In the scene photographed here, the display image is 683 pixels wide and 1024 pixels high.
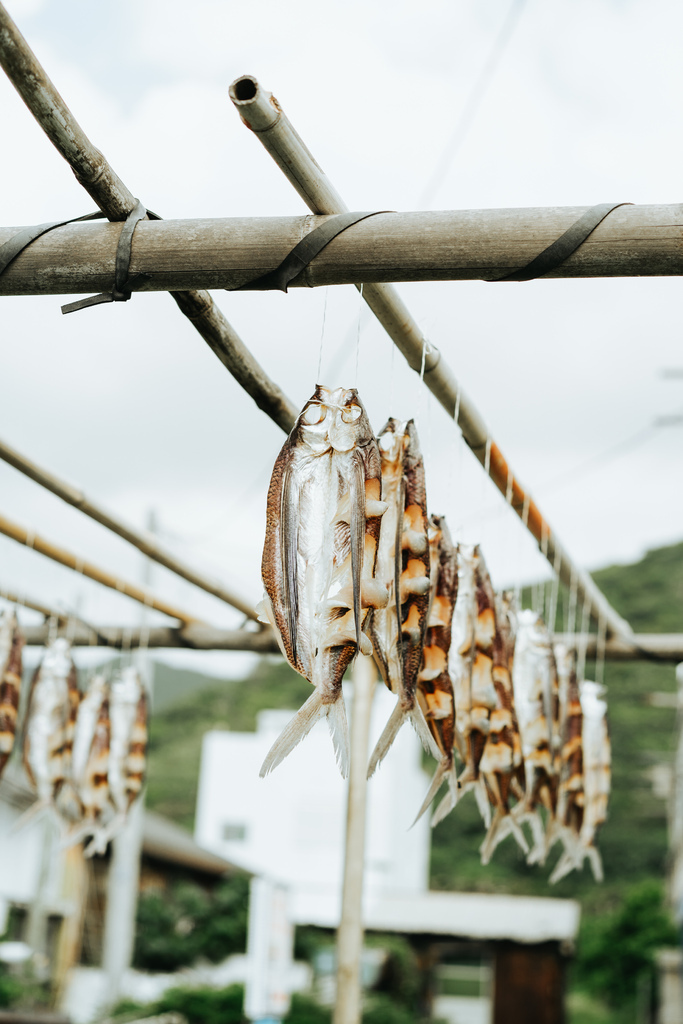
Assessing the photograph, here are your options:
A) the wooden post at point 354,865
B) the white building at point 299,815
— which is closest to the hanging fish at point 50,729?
the wooden post at point 354,865

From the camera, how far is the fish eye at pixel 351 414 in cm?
258

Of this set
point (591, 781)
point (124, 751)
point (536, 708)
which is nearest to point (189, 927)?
point (124, 751)

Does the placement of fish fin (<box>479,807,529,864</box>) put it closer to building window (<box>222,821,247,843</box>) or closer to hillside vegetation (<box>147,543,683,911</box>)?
building window (<box>222,821,247,843</box>)

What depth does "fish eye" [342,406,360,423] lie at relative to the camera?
2.58 metres

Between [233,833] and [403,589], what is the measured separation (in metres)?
32.0

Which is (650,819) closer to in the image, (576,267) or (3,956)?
(3,956)

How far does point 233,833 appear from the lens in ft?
108

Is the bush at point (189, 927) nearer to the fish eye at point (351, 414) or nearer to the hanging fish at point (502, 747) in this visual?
the hanging fish at point (502, 747)

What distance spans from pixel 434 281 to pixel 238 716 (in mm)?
52468

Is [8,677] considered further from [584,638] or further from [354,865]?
[584,638]

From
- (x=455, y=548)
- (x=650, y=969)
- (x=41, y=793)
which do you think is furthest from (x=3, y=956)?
(x=650, y=969)

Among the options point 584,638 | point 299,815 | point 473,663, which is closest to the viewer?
point 473,663

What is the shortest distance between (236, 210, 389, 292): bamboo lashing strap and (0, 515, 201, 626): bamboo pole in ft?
10.4

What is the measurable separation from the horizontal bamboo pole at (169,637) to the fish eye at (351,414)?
12.0ft
